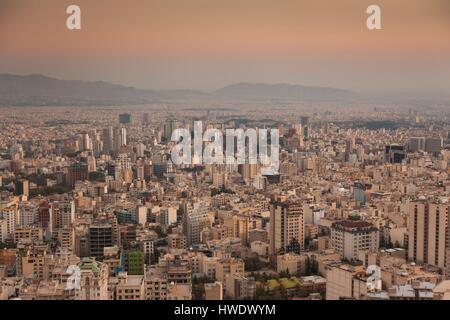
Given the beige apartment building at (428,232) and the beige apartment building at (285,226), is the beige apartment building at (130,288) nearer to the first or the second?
the beige apartment building at (285,226)

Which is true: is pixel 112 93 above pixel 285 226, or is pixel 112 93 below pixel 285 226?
above

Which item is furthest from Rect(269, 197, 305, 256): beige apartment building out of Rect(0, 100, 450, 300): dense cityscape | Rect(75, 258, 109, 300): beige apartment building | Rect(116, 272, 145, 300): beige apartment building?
Rect(75, 258, 109, 300): beige apartment building

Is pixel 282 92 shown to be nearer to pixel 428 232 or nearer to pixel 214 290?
pixel 428 232

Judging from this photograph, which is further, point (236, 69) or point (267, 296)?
point (236, 69)

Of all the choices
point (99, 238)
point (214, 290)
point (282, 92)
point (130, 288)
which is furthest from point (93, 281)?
point (282, 92)

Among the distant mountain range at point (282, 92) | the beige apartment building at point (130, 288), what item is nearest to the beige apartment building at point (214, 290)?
the beige apartment building at point (130, 288)

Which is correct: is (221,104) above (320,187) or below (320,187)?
above

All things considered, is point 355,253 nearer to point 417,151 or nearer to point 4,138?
point 417,151

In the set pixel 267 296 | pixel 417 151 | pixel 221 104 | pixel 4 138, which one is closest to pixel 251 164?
pixel 221 104
